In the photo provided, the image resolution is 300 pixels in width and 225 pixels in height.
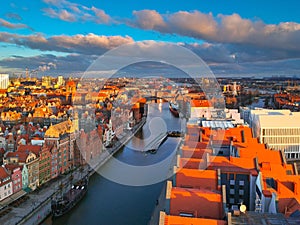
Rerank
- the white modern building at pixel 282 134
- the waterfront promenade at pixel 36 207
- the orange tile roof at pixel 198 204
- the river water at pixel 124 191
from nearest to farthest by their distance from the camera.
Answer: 1. the orange tile roof at pixel 198 204
2. the waterfront promenade at pixel 36 207
3. the river water at pixel 124 191
4. the white modern building at pixel 282 134

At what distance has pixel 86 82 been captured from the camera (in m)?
30.5

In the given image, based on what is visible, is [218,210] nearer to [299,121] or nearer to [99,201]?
[99,201]

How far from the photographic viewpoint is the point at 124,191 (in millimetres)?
6332

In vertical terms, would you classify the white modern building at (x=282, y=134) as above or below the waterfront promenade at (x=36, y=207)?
above

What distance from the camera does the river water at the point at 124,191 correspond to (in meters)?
5.20

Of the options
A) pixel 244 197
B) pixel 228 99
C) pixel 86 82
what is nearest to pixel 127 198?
pixel 244 197

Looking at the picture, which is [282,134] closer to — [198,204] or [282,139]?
[282,139]

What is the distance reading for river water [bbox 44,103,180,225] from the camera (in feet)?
17.0

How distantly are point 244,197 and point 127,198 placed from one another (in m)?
2.29

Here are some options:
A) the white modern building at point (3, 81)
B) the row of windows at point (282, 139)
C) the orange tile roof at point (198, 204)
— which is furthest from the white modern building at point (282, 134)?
the white modern building at point (3, 81)

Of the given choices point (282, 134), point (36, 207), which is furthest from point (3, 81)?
point (36, 207)

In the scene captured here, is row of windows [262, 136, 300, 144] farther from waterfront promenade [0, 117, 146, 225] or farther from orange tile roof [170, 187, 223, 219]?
orange tile roof [170, 187, 223, 219]

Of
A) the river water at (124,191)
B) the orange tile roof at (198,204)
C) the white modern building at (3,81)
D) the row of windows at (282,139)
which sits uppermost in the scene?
the white modern building at (3,81)

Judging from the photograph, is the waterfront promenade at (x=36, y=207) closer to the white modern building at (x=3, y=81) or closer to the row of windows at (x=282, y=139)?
the row of windows at (x=282, y=139)
